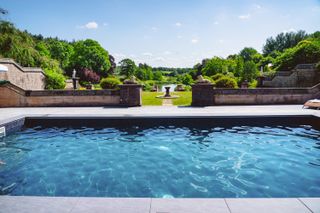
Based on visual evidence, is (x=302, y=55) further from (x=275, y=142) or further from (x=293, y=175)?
(x=293, y=175)

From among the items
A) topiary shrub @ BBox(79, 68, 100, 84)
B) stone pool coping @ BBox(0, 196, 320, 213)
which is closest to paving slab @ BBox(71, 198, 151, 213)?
stone pool coping @ BBox(0, 196, 320, 213)

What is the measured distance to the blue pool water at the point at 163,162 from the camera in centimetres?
471

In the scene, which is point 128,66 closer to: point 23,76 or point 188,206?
point 23,76

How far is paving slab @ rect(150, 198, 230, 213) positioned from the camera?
2.95 metres

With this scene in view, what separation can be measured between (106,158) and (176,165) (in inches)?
85.8

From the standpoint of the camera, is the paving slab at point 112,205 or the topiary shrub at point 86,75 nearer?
the paving slab at point 112,205

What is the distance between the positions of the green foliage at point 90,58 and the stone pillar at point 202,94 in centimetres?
3878

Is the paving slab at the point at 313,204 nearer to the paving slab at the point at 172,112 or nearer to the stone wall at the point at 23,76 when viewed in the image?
the paving slab at the point at 172,112

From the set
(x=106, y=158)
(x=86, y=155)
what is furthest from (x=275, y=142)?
(x=86, y=155)

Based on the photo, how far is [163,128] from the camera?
369 inches

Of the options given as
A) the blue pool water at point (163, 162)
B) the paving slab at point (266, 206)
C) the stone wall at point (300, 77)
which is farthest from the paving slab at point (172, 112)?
the stone wall at point (300, 77)

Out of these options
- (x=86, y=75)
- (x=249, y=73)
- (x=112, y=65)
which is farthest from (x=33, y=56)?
(x=112, y=65)

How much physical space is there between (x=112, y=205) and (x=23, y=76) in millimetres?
21485

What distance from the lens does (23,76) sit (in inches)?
798
